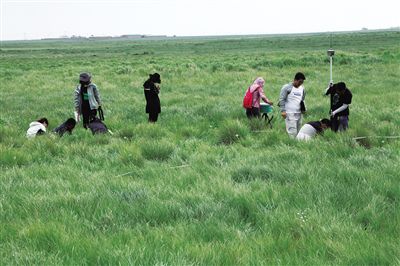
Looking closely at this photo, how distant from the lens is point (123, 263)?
11.1 feet

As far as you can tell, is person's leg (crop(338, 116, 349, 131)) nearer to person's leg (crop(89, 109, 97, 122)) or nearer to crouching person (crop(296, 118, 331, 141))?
crouching person (crop(296, 118, 331, 141))

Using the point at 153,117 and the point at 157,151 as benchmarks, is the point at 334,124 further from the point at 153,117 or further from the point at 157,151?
the point at 153,117

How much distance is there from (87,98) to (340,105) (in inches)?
219

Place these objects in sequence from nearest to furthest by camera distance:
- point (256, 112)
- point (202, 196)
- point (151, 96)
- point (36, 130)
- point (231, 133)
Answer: point (202, 196)
point (231, 133)
point (36, 130)
point (256, 112)
point (151, 96)

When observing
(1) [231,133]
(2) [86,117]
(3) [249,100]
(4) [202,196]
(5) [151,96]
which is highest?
(5) [151,96]

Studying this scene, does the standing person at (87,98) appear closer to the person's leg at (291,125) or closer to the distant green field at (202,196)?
the distant green field at (202,196)

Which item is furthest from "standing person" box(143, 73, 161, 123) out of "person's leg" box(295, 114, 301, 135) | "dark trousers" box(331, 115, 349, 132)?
"dark trousers" box(331, 115, 349, 132)

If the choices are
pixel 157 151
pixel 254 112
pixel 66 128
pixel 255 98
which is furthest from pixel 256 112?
pixel 66 128

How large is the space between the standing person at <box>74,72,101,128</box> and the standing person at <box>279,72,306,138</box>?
165 inches

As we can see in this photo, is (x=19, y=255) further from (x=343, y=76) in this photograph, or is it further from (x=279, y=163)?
(x=343, y=76)

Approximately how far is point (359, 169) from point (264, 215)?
7.34 ft

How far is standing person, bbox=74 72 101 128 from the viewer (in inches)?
408

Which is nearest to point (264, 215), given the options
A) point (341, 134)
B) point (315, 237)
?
point (315, 237)

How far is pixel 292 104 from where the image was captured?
31.5 feet
